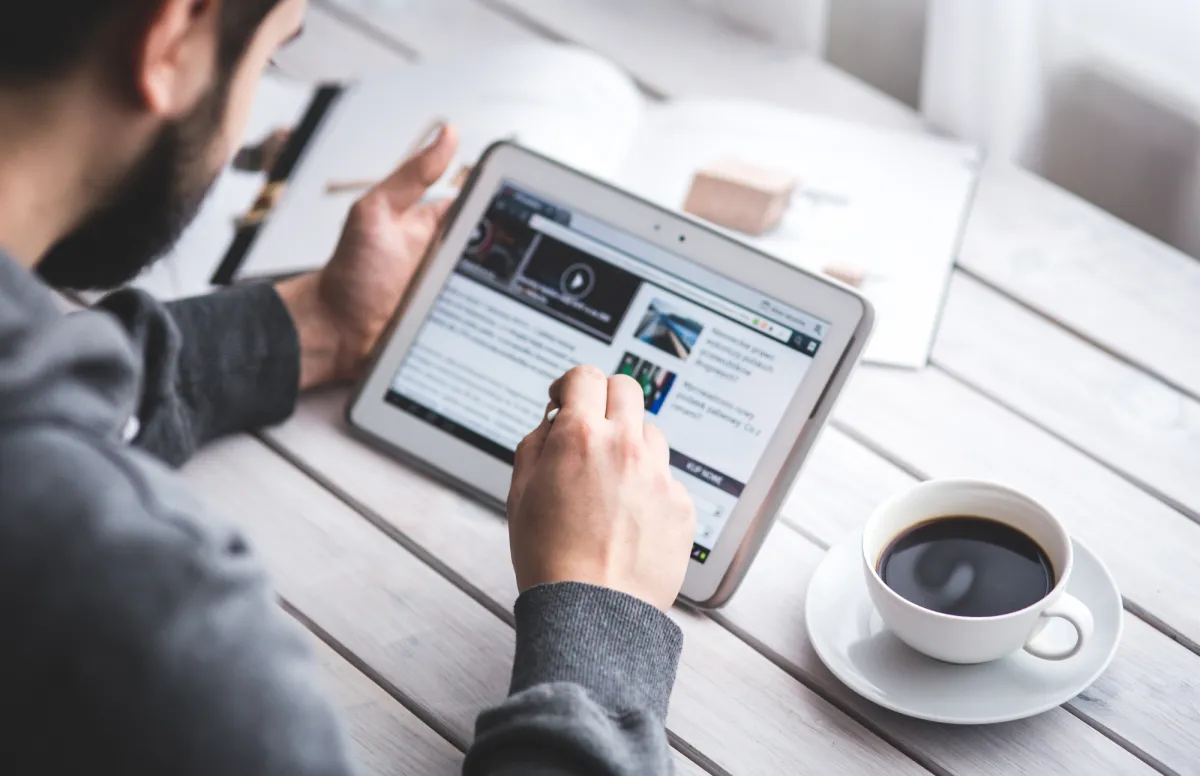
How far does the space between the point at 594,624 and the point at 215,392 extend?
337mm

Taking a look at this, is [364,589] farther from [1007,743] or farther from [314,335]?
[1007,743]

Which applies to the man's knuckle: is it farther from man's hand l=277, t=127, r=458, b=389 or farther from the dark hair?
the dark hair

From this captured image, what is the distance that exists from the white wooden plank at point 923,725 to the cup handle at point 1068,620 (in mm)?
38

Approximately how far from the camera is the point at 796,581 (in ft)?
2.59

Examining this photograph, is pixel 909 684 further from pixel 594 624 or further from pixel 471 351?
pixel 471 351

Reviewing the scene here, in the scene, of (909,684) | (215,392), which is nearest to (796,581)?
(909,684)

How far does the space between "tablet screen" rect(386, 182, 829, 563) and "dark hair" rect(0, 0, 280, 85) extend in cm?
36

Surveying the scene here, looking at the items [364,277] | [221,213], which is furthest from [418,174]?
[221,213]

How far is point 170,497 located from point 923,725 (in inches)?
17.0

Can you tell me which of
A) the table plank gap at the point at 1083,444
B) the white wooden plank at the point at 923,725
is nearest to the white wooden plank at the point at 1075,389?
the table plank gap at the point at 1083,444

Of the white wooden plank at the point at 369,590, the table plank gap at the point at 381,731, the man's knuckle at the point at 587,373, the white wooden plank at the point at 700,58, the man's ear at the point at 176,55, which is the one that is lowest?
the table plank gap at the point at 381,731

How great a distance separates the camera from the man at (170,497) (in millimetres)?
452

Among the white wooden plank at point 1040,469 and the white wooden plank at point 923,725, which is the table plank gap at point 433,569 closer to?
the white wooden plank at point 923,725

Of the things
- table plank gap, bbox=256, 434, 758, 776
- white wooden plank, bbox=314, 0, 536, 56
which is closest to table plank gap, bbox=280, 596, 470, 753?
table plank gap, bbox=256, 434, 758, 776
